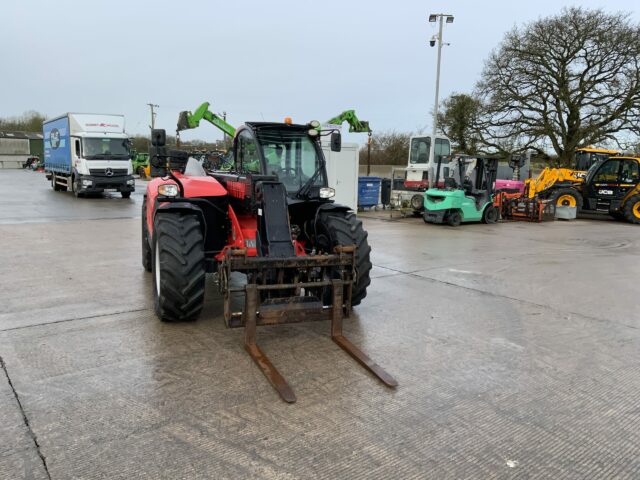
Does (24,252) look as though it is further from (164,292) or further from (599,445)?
(599,445)

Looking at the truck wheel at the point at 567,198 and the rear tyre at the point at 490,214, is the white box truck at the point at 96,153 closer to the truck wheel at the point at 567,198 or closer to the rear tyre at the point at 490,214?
the rear tyre at the point at 490,214

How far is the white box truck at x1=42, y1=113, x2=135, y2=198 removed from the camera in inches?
786

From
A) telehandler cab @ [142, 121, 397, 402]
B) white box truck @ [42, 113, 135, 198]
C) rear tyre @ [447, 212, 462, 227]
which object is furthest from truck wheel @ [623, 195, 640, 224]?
white box truck @ [42, 113, 135, 198]

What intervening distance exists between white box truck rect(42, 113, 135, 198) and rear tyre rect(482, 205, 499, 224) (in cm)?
1481

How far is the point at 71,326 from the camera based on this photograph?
15.8ft

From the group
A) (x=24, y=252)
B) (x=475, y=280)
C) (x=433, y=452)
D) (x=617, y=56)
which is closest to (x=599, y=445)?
(x=433, y=452)

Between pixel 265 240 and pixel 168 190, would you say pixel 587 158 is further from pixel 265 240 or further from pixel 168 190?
pixel 168 190

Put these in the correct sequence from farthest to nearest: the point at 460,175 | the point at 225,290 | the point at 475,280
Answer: the point at 460,175
the point at 475,280
the point at 225,290

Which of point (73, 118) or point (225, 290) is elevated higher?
point (73, 118)

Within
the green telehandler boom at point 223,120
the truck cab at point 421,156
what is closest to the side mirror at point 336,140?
the green telehandler boom at point 223,120

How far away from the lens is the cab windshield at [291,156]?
17.6 feet

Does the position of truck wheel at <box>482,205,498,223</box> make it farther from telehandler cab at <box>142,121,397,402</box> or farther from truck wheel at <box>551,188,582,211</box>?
telehandler cab at <box>142,121,397,402</box>

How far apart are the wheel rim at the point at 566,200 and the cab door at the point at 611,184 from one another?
558 mm

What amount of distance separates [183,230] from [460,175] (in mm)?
12570
